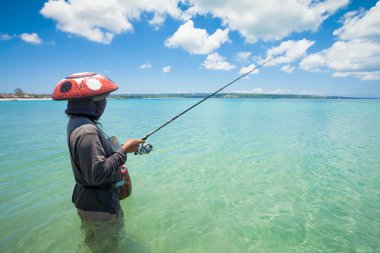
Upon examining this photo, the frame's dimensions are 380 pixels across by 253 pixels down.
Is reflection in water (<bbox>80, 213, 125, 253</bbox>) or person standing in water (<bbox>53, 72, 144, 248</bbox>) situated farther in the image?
reflection in water (<bbox>80, 213, 125, 253</bbox>)

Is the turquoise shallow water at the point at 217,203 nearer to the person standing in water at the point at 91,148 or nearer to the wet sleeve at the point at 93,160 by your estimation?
the person standing in water at the point at 91,148

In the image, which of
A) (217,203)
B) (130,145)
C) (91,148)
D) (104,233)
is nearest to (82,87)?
(91,148)

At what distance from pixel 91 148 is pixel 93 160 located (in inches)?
5.0

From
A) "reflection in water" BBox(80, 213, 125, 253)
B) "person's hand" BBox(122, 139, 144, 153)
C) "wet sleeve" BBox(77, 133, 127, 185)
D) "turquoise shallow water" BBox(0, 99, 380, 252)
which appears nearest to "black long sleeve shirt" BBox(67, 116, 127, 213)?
"wet sleeve" BBox(77, 133, 127, 185)

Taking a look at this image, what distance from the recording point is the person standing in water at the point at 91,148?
8.48 ft

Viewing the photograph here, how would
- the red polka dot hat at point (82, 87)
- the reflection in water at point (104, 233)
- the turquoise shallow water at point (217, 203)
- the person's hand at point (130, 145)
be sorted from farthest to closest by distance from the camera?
1. the turquoise shallow water at point (217, 203)
2. the reflection in water at point (104, 233)
3. the person's hand at point (130, 145)
4. the red polka dot hat at point (82, 87)

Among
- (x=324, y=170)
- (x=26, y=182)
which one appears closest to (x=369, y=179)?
(x=324, y=170)

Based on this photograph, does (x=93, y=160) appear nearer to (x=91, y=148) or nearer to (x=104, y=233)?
(x=91, y=148)

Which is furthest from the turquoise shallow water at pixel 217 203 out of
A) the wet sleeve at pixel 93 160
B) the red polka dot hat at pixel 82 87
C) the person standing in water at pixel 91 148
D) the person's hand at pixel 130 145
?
the red polka dot hat at pixel 82 87

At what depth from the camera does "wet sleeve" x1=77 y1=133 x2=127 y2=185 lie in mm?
2551

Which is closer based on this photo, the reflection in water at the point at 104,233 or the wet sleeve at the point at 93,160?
the wet sleeve at the point at 93,160

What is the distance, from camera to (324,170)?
9.86m

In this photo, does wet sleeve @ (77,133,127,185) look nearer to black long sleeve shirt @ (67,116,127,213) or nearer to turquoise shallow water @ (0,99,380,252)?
black long sleeve shirt @ (67,116,127,213)

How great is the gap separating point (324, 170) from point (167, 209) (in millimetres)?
6797
